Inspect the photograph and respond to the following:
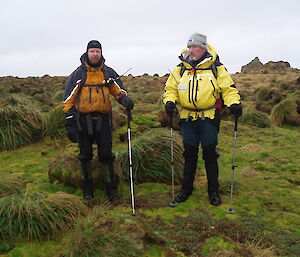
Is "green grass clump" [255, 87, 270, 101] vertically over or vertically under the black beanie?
under

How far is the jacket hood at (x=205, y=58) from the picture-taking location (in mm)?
5027

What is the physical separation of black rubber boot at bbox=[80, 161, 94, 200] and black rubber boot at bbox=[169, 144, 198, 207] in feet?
4.74

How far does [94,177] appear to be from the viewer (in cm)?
601

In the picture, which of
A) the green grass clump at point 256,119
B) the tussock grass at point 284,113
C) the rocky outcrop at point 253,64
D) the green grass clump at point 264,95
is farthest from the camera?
the rocky outcrop at point 253,64

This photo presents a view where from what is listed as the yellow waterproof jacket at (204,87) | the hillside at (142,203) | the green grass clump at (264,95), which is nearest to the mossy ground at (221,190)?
the hillside at (142,203)

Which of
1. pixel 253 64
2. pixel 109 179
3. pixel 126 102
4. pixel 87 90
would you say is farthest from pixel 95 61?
pixel 253 64

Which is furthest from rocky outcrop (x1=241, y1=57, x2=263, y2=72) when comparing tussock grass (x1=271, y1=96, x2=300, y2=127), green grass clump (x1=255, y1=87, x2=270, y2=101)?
tussock grass (x1=271, y1=96, x2=300, y2=127)

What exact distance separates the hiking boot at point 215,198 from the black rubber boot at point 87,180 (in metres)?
2.09

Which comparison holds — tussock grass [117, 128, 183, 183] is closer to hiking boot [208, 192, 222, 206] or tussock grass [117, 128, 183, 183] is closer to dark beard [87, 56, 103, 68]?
hiking boot [208, 192, 222, 206]

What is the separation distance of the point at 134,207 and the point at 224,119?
848 centimetres

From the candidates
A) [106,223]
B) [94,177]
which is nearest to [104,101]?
[94,177]

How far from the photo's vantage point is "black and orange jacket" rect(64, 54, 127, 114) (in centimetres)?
518

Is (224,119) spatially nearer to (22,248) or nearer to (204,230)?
(204,230)

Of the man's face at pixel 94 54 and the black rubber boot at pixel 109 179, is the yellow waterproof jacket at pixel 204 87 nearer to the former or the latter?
the man's face at pixel 94 54
